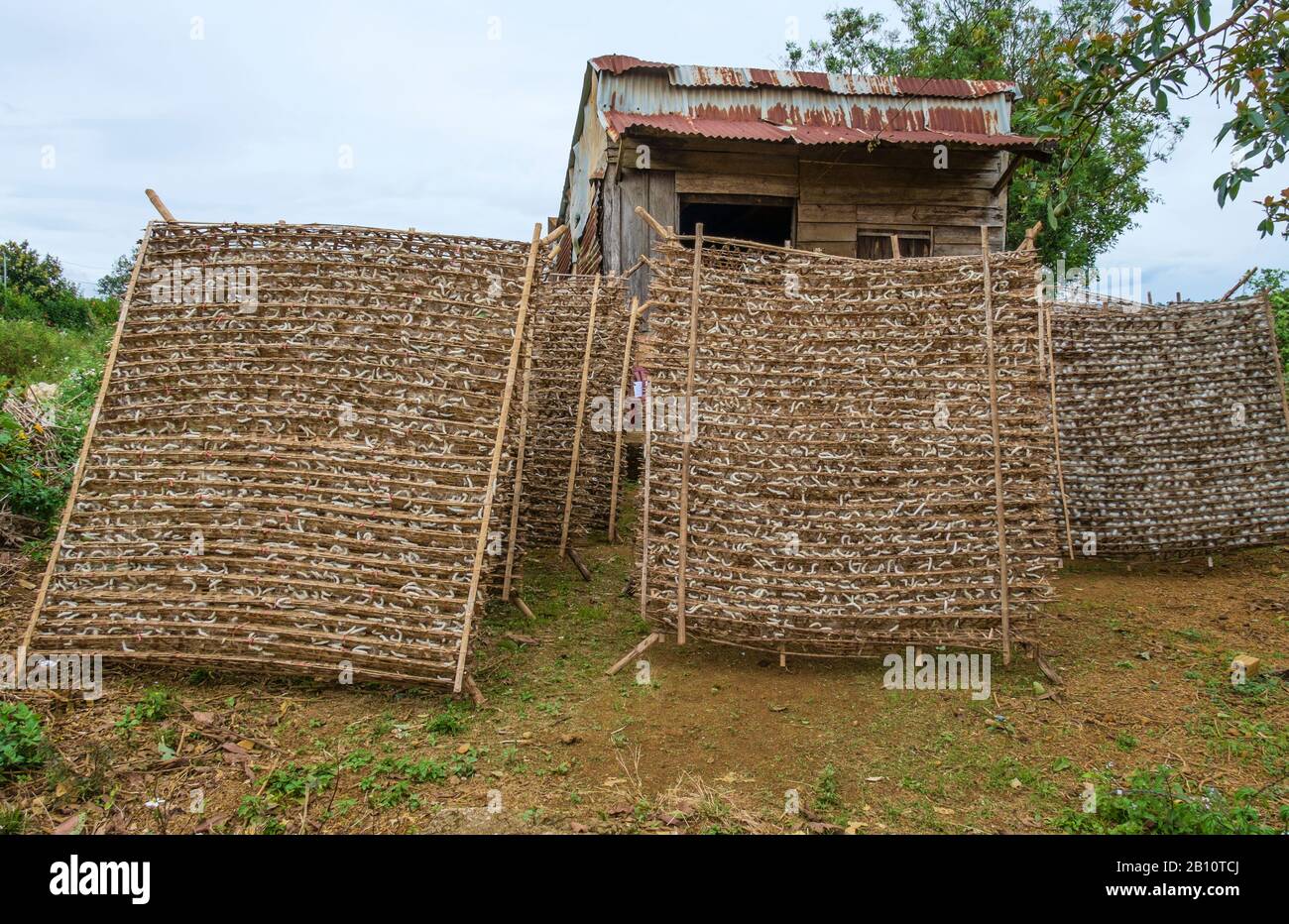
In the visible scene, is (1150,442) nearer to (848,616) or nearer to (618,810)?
(848,616)

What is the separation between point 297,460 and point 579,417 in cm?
302

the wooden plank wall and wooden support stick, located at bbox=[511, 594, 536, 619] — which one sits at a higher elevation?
the wooden plank wall

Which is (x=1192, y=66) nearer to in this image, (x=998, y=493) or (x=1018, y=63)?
(x=998, y=493)

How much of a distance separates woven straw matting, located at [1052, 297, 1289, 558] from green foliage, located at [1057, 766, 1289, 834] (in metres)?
4.21

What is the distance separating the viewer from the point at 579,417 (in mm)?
7441

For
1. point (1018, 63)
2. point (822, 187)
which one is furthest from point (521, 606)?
point (1018, 63)

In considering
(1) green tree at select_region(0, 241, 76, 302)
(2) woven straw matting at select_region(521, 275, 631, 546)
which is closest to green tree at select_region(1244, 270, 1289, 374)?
(2) woven straw matting at select_region(521, 275, 631, 546)

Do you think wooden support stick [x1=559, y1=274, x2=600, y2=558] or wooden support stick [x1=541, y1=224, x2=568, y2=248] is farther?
wooden support stick [x1=559, y1=274, x2=600, y2=558]

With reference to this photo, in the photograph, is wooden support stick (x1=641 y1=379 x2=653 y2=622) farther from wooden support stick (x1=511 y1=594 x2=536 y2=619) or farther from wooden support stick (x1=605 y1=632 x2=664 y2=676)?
wooden support stick (x1=511 y1=594 x2=536 y2=619)

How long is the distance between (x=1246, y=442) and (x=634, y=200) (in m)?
7.27

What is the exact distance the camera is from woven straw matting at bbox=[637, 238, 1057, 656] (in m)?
5.10

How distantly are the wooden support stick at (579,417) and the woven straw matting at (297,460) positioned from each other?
223cm

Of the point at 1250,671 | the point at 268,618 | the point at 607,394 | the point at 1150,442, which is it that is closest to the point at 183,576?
the point at 268,618

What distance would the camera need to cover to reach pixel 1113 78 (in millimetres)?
4555
